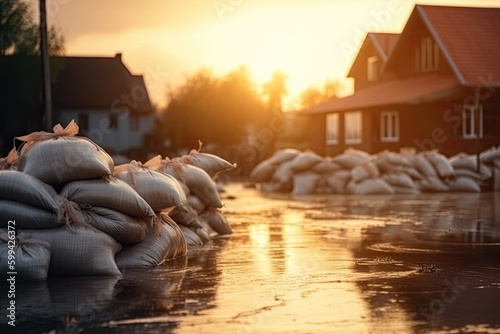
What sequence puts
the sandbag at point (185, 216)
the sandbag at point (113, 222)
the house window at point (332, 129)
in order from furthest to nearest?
the house window at point (332, 129)
the sandbag at point (185, 216)
the sandbag at point (113, 222)

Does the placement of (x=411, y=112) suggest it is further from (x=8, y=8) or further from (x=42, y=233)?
(x=42, y=233)

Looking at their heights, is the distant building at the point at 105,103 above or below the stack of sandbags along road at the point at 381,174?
above

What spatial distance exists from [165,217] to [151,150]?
160 ft

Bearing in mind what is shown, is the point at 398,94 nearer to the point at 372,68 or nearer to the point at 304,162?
the point at 372,68

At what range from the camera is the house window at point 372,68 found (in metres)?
40.0

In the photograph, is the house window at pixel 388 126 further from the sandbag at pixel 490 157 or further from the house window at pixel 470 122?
the sandbag at pixel 490 157

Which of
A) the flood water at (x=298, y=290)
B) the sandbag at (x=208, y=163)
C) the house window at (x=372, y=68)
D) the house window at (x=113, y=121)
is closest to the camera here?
the flood water at (x=298, y=290)

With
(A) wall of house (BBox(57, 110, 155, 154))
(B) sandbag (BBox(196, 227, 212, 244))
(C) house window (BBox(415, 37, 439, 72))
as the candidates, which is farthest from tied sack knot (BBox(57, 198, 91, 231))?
(A) wall of house (BBox(57, 110, 155, 154))

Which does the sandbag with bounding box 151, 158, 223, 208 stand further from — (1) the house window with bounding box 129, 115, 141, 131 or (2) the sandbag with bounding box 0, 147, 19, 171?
(1) the house window with bounding box 129, 115, 141, 131

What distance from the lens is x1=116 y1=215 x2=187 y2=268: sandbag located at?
8023 millimetres

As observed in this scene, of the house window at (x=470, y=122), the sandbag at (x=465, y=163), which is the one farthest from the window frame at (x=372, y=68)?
the sandbag at (x=465, y=163)

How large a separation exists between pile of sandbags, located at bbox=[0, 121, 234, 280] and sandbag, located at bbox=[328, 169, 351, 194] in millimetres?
15769

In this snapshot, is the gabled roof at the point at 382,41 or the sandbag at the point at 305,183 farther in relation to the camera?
the gabled roof at the point at 382,41

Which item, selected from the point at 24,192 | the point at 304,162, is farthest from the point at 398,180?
the point at 24,192
